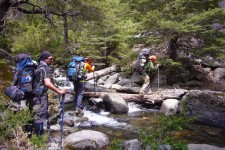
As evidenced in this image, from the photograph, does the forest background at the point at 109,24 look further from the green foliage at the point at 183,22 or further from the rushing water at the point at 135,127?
the rushing water at the point at 135,127

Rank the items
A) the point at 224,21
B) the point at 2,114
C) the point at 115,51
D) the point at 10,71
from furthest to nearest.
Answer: the point at 115,51
the point at 224,21
the point at 10,71
the point at 2,114

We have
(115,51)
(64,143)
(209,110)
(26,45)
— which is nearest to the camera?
(64,143)

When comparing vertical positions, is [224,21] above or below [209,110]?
above

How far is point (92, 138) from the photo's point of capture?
6.13 m

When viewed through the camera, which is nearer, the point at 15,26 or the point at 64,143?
the point at 64,143

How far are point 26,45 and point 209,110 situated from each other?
11184 mm

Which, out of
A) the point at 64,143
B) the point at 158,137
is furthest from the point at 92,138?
the point at 158,137

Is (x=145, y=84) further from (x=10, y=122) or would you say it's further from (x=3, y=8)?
(x=10, y=122)

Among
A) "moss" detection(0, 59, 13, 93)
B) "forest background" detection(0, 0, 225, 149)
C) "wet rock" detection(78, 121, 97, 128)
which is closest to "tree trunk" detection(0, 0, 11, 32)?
"forest background" detection(0, 0, 225, 149)

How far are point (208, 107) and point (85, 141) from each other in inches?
193

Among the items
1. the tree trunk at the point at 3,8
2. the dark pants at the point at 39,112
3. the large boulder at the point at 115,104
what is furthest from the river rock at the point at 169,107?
the tree trunk at the point at 3,8

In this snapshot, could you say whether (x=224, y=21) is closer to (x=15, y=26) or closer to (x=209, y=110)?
(x=209, y=110)

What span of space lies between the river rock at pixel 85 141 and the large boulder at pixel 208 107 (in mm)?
3735

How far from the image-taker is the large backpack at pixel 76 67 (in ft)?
28.2
